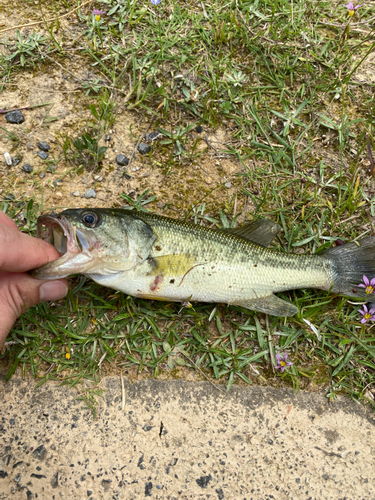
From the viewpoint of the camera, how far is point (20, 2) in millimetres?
4676

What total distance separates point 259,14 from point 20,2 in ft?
10.6

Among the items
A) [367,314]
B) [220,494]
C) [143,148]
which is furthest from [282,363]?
[143,148]

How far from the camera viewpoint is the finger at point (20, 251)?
2717mm

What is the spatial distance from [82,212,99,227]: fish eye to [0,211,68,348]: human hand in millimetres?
368

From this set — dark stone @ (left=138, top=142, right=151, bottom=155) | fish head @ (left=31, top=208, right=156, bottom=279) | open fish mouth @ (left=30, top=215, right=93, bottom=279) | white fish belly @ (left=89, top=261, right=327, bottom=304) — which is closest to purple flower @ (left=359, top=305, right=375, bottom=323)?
white fish belly @ (left=89, top=261, right=327, bottom=304)

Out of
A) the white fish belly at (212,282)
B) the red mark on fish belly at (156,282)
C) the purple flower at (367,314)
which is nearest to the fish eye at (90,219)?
the white fish belly at (212,282)

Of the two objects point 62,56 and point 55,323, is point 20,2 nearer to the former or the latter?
point 62,56

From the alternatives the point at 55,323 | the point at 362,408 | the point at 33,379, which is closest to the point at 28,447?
the point at 33,379

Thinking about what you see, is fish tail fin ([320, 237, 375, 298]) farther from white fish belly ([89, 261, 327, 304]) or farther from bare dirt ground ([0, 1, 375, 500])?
bare dirt ground ([0, 1, 375, 500])

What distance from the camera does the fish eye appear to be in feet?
10.5

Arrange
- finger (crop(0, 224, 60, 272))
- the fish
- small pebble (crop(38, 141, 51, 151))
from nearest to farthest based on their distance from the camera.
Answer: finger (crop(0, 224, 60, 272)) < the fish < small pebble (crop(38, 141, 51, 151))

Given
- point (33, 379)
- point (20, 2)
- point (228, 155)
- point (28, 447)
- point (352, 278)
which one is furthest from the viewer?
point (20, 2)

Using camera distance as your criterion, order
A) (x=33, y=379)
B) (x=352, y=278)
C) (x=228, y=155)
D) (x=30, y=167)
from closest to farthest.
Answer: (x=33, y=379), (x=352, y=278), (x=30, y=167), (x=228, y=155)

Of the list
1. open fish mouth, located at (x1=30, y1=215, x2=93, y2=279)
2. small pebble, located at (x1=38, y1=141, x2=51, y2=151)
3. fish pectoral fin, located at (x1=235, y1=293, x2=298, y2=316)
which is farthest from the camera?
small pebble, located at (x1=38, y1=141, x2=51, y2=151)
